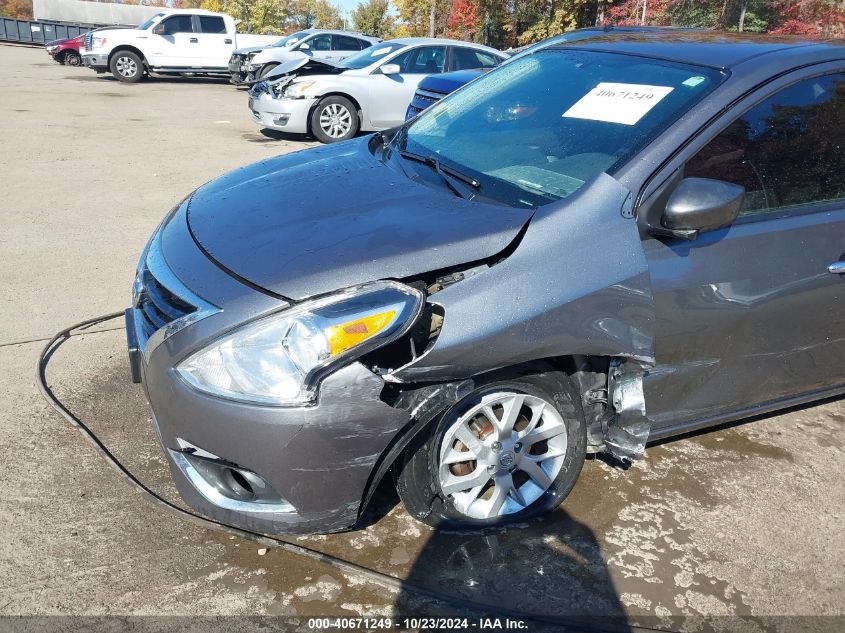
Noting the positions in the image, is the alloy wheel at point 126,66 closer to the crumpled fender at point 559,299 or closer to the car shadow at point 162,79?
the car shadow at point 162,79

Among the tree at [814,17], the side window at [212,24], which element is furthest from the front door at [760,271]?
the side window at [212,24]

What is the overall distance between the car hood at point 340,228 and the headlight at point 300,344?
8cm

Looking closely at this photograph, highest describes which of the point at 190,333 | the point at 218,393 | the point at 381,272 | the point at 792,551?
the point at 381,272

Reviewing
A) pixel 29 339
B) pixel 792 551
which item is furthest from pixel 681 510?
pixel 29 339

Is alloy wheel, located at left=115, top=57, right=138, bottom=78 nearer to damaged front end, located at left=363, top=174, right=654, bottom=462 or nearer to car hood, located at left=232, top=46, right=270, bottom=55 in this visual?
car hood, located at left=232, top=46, right=270, bottom=55

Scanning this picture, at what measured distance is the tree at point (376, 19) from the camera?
4572cm

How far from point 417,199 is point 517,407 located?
34.6 inches

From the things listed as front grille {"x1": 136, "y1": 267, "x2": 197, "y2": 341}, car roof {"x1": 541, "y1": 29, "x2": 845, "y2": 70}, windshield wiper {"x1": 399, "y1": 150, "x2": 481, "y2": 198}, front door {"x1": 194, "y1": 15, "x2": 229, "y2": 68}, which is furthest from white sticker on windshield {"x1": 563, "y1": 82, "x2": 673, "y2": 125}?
front door {"x1": 194, "y1": 15, "x2": 229, "y2": 68}

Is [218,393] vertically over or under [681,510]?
over

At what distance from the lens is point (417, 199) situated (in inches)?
111

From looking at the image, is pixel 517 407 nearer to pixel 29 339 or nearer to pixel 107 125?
pixel 29 339

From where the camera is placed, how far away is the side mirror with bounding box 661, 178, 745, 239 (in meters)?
2.53

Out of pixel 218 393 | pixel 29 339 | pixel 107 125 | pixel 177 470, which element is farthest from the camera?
pixel 107 125

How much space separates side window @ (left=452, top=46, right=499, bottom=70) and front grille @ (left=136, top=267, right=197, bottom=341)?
10216 mm
